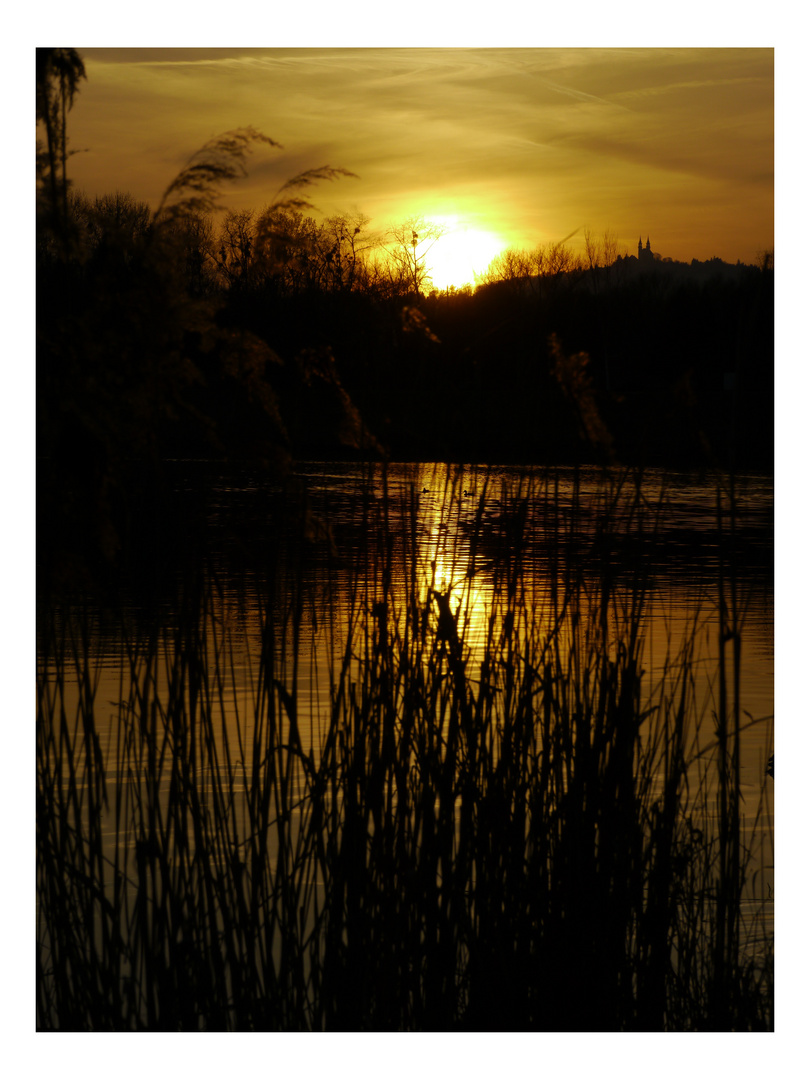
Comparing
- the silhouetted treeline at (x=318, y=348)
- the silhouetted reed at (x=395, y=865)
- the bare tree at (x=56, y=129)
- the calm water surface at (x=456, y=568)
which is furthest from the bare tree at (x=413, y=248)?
the bare tree at (x=56, y=129)

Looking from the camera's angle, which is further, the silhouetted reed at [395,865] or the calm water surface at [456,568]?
the calm water surface at [456,568]

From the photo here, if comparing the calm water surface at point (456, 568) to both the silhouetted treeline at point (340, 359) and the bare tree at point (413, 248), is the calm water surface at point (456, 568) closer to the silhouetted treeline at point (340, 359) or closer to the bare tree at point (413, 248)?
the silhouetted treeline at point (340, 359)

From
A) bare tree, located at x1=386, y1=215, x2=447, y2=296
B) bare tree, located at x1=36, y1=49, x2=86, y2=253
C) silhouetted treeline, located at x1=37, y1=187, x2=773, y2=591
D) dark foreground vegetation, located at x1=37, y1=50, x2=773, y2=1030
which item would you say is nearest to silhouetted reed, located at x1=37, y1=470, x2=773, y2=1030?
dark foreground vegetation, located at x1=37, y1=50, x2=773, y2=1030

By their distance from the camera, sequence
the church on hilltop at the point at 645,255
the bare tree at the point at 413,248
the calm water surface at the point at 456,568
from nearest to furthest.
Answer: the calm water surface at the point at 456,568 < the bare tree at the point at 413,248 < the church on hilltop at the point at 645,255

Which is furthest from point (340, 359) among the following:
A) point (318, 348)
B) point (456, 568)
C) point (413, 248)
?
point (456, 568)

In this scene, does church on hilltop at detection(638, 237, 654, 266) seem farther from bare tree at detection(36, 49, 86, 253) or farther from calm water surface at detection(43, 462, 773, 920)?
bare tree at detection(36, 49, 86, 253)

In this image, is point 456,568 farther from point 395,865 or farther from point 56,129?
point 56,129

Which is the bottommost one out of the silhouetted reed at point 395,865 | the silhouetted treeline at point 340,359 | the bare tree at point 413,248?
the silhouetted reed at point 395,865

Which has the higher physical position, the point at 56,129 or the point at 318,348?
the point at 56,129

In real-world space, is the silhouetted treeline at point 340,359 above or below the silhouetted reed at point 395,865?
above
